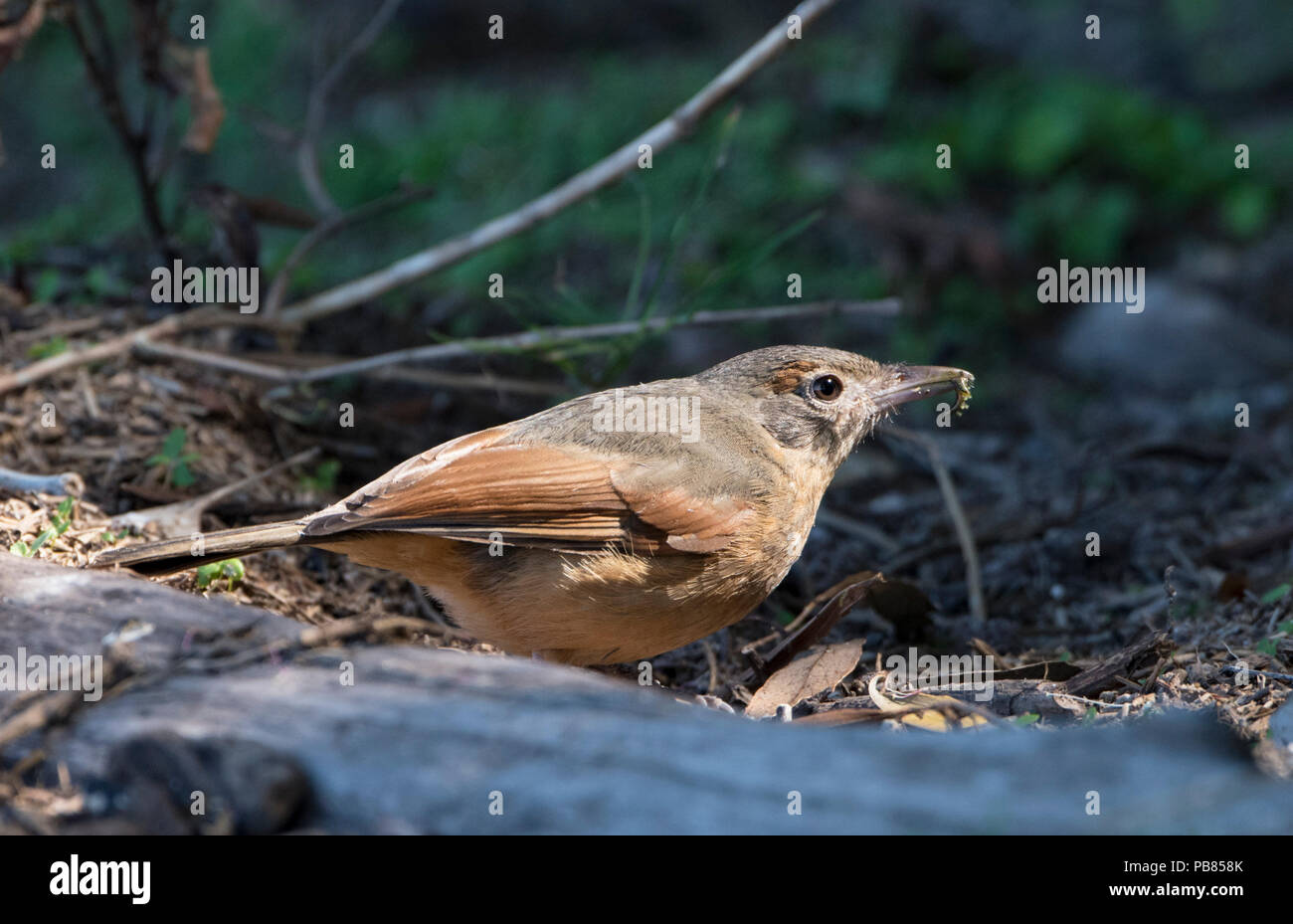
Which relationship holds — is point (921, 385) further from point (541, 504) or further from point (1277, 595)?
point (541, 504)

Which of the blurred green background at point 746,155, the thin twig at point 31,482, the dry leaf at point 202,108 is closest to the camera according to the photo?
the thin twig at point 31,482

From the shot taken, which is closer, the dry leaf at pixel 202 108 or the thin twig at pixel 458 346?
the thin twig at pixel 458 346

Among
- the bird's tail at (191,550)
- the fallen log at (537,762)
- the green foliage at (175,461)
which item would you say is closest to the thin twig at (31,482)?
the green foliage at (175,461)

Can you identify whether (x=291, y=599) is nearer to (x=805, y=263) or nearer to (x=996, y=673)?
(x=996, y=673)

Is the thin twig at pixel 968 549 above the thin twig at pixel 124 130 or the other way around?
the other way around

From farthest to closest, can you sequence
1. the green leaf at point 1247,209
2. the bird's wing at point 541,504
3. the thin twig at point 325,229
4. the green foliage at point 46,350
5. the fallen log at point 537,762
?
the green leaf at point 1247,209
the thin twig at point 325,229
the green foliage at point 46,350
the bird's wing at point 541,504
the fallen log at point 537,762

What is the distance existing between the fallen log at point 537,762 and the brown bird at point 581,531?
113 cm

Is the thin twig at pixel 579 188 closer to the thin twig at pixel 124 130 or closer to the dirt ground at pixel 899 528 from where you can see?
the dirt ground at pixel 899 528

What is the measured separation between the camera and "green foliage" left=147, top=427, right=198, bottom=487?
542cm

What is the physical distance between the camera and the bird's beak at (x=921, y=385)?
5.32 meters

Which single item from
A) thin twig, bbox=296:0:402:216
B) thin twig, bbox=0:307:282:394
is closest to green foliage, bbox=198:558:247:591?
thin twig, bbox=0:307:282:394

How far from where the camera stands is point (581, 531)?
4.43 m

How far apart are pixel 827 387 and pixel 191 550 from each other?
259 centimetres

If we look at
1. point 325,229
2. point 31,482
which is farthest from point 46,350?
point 325,229
